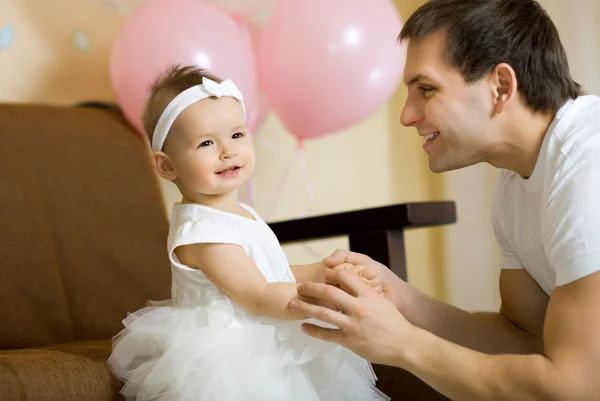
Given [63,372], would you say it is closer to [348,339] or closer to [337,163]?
[348,339]

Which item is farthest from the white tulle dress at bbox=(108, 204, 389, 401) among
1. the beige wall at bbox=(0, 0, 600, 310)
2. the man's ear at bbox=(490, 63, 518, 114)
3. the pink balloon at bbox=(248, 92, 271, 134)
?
the beige wall at bbox=(0, 0, 600, 310)

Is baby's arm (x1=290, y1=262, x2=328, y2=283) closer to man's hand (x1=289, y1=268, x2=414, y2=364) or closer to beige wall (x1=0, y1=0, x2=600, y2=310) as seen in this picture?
man's hand (x1=289, y1=268, x2=414, y2=364)

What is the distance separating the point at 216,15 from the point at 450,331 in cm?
96

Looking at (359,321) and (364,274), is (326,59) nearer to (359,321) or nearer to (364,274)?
(364,274)

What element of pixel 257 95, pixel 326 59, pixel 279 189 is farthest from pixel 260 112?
pixel 279 189

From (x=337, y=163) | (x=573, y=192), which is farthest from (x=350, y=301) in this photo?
(x=337, y=163)

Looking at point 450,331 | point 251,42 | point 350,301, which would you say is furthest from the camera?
point 251,42

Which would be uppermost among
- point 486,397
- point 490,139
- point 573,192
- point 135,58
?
point 135,58

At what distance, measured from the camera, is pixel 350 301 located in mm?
1151

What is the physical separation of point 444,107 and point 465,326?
1.52 ft

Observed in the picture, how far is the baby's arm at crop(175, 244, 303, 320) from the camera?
119cm

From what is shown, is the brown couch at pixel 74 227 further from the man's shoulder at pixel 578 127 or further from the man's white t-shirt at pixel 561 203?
the man's shoulder at pixel 578 127

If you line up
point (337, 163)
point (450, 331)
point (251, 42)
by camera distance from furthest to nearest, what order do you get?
point (337, 163) → point (251, 42) → point (450, 331)

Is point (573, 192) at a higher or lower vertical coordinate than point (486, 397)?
higher
